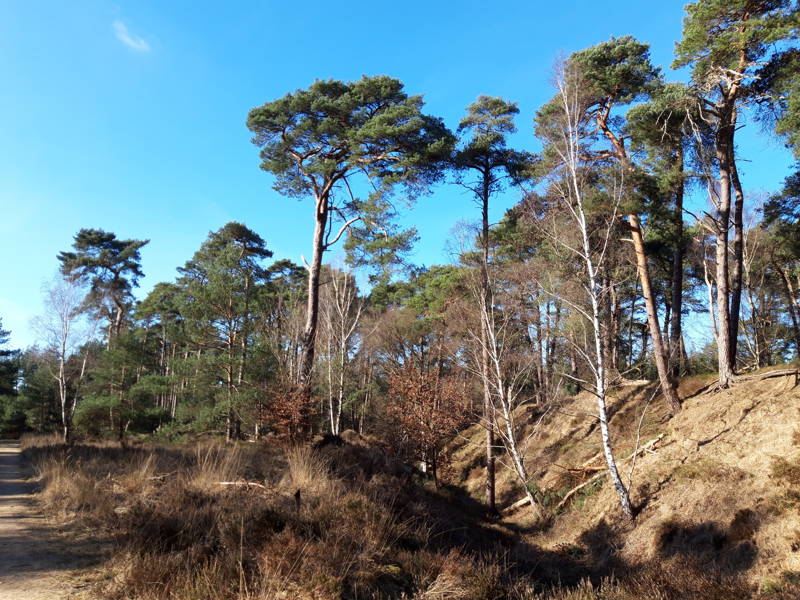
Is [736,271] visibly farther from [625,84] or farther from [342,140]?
[342,140]

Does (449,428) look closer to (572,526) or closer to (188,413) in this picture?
(572,526)

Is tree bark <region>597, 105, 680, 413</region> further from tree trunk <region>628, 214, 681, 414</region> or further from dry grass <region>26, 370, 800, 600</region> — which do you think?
dry grass <region>26, 370, 800, 600</region>

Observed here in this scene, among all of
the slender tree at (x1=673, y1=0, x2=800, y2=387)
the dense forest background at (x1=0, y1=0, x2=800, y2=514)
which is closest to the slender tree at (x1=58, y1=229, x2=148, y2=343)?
the dense forest background at (x1=0, y1=0, x2=800, y2=514)

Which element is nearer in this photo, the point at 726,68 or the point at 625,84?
the point at 726,68

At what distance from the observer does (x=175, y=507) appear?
21.0 feet

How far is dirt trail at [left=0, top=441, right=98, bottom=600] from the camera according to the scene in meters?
4.25

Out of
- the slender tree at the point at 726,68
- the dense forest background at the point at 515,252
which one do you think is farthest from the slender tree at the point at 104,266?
the slender tree at the point at 726,68

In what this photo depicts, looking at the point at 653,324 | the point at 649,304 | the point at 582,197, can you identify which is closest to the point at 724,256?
the point at 649,304

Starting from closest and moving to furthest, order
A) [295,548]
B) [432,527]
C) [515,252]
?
[295,548], [432,527], [515,252]

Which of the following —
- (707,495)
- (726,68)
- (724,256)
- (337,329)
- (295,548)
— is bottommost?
(707,495)

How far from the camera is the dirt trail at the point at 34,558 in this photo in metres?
4.25

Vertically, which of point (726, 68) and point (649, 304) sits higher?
point (726, 68)

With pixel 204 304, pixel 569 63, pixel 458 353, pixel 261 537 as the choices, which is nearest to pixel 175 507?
pixel 261 537

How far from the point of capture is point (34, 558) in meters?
5.13
